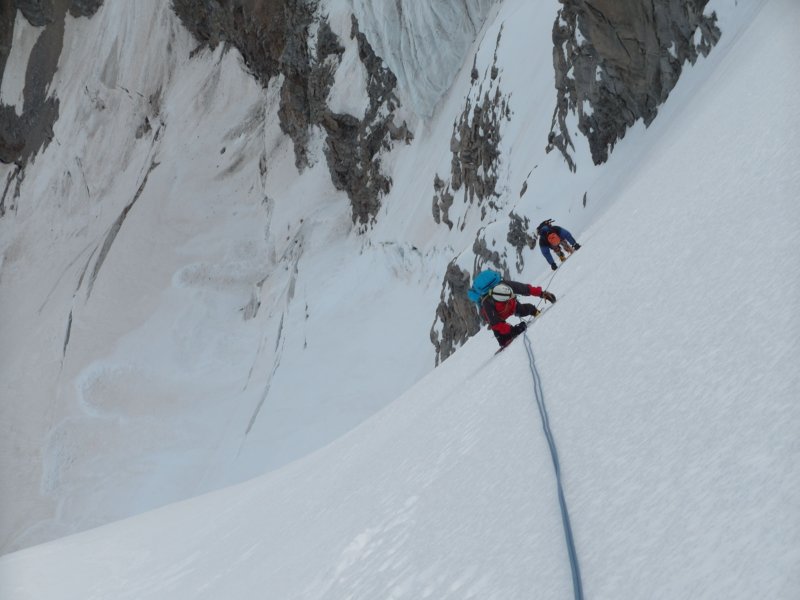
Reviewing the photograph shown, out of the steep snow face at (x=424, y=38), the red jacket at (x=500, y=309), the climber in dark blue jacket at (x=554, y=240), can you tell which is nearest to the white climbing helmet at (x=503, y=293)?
the red jacket at (x=500, y=309)

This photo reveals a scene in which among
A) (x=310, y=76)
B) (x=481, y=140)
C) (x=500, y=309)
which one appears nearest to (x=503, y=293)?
(x=500, y=309)

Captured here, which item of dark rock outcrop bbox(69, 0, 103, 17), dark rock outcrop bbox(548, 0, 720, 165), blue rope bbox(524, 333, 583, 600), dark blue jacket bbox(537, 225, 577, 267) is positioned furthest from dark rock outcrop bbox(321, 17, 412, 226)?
blue rope bbox(524, 333, 583, 600)

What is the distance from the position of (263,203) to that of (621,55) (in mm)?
24475

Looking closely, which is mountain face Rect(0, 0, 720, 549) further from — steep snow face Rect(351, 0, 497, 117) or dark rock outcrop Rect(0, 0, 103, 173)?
dark rock outcrop Rect(0, 0, 103, 173)

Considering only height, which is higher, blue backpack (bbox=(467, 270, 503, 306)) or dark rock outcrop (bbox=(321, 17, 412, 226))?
dark rock outcrop (bbox=(321, 17, 412, 226))

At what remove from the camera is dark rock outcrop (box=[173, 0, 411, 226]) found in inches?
1102

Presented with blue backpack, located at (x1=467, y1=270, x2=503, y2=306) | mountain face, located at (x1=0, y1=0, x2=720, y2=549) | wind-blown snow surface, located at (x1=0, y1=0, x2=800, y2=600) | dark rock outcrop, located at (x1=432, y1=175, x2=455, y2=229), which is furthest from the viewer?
dark rock outcrop, located at (x1=432, y1=175, x2=455, y2=229)

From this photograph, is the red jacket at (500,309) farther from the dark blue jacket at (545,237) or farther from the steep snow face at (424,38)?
the steep snow face at (424,38)

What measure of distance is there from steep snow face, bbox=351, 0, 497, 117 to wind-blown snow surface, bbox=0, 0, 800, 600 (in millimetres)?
18408

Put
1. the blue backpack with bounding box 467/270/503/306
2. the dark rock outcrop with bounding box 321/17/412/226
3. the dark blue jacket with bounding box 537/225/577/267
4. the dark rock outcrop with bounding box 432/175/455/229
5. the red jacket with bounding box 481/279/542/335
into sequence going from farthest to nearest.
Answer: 1. the dark rock outcrop with bounding box 321/17/412/226
2. the dark rock outcrop with bounding box 432/175/455/229
3. the dark blue jacket with bounding box 537/225/577/267
4. the blue backpack with bounding box 467/270/503/306
5. the red jacket with bounding box 481/279/542/335

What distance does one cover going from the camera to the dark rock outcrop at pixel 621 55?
1161 centimetres

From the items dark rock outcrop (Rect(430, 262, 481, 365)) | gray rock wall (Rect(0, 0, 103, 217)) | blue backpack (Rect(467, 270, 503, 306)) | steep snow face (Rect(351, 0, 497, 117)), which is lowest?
blue backpack (Rect(467, 270, 503, 306))

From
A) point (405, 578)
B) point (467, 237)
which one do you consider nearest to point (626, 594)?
point (405, 578)

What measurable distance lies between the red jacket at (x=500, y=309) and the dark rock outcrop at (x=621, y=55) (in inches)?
229
